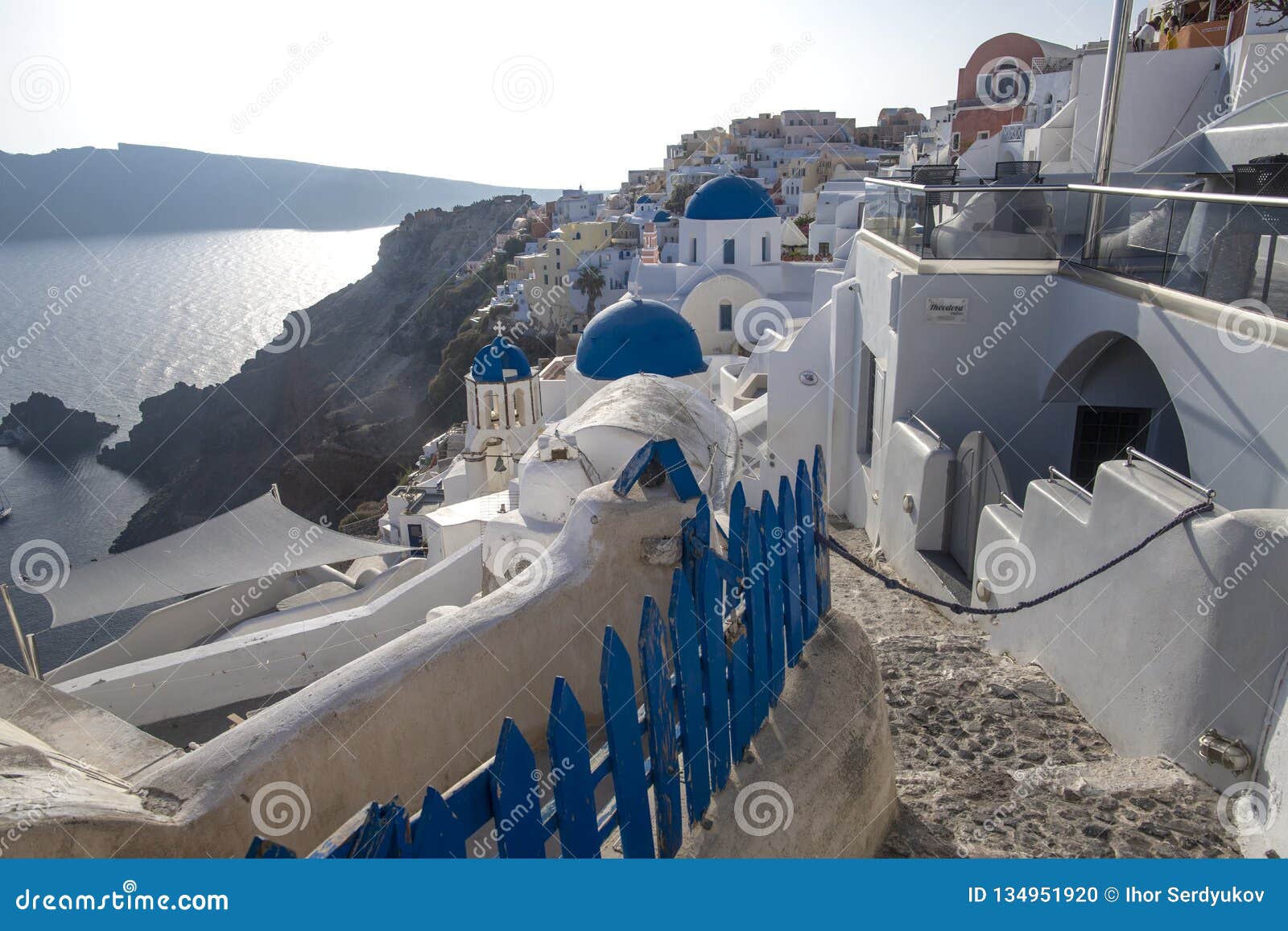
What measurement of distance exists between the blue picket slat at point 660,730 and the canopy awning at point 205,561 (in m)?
9.99

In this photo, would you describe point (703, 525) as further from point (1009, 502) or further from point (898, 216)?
point (898, 216)

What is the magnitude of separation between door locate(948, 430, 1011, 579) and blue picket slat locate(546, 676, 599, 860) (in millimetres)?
4459

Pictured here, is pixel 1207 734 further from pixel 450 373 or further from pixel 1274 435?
pixel 450 373

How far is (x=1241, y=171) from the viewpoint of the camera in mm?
5344

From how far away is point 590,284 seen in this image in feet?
152

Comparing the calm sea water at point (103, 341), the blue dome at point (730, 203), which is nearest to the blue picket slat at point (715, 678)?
the calm sea water at point (103, 341)

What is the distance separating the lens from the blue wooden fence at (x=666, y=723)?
172 cm

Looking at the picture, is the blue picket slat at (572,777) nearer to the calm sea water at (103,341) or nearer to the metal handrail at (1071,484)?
the metal handrail at (1071,484)

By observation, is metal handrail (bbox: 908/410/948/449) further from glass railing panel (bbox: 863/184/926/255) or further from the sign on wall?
glass railing panel (bbox: 863/184/926/255)

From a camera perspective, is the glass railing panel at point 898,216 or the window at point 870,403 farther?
the window at point 870,403

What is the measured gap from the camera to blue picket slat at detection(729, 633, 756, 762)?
2.50 meters

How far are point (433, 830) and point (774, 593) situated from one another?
149 centimetres

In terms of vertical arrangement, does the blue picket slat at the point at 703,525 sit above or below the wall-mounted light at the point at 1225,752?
above

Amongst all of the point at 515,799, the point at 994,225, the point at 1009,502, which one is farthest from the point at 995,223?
the point at 515,799
